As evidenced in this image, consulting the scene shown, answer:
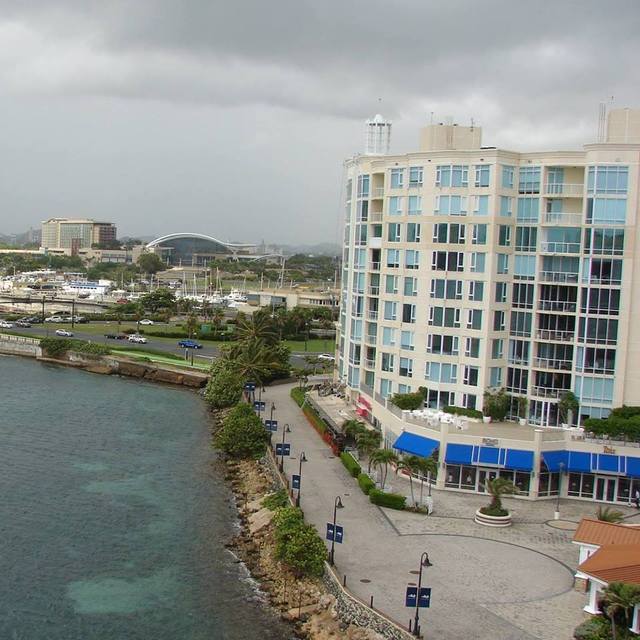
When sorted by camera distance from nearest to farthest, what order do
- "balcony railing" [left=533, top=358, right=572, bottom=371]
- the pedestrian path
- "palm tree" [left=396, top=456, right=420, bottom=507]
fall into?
1. the pedestrian path
2. "palm tree" [left=396, top=456, right=420, bottom=507]
3. "balcony railing" [left=533, top=358, right=572, bottom=371]

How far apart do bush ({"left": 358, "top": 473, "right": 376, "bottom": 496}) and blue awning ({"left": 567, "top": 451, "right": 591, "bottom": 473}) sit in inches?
362

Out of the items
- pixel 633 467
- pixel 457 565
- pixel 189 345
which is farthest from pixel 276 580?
pixel 189 345

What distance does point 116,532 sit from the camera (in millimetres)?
40375

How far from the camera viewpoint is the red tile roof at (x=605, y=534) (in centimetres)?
3114

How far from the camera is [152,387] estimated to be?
270ft

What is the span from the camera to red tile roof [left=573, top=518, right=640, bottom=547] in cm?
3114

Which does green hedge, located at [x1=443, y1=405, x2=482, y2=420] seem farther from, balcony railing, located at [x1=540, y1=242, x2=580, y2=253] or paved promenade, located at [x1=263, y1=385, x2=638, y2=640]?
balcony railing, located at [x1=540, y1=242, x2=580, y2=253]

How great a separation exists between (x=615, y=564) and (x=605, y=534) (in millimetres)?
3285

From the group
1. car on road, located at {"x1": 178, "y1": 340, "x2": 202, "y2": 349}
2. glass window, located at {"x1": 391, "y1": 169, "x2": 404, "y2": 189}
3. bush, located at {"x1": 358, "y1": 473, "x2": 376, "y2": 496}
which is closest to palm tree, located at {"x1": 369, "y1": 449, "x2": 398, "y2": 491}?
bush, located at {"x1": 358, "y1": 473, "x2": 376, "y2": 496}

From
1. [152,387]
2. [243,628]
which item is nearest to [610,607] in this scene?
[243,628]

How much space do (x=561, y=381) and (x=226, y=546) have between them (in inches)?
780

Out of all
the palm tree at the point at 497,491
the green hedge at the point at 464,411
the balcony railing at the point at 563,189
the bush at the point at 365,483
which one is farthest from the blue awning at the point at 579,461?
the balcony railing at the point at 563,189

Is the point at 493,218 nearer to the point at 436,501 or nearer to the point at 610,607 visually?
the point at 436,501

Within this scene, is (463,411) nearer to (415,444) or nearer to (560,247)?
(415,444)
